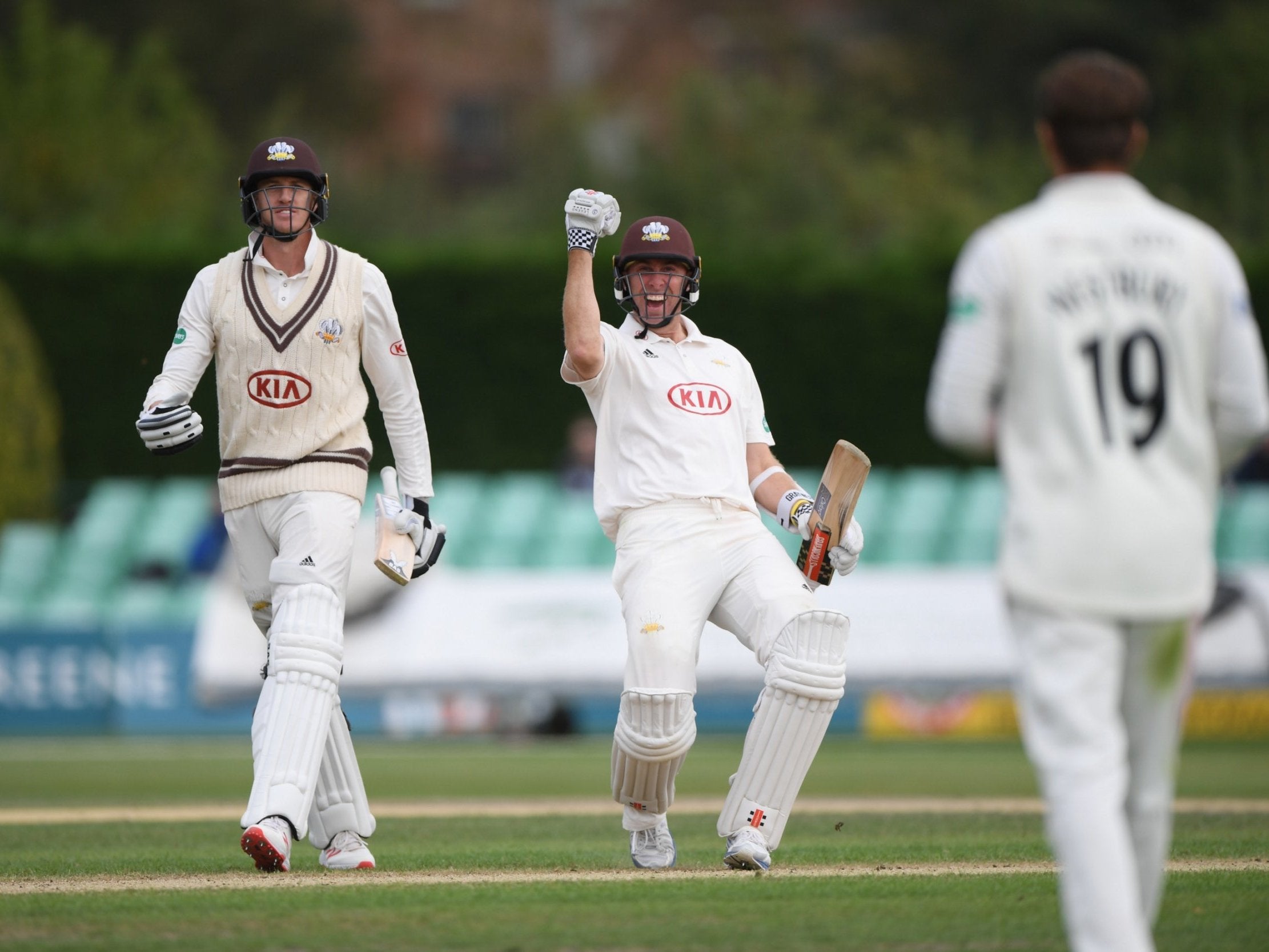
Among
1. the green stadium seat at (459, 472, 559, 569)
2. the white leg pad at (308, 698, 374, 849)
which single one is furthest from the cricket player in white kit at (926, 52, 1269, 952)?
the green stadium seat at (459, 472, 559, 569)

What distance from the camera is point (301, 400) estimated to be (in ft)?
20.7

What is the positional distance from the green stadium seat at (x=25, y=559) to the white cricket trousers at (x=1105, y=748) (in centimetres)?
1345

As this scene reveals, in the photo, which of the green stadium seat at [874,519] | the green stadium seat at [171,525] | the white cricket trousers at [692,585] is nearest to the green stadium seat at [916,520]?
the green stadium seat at [874,519]

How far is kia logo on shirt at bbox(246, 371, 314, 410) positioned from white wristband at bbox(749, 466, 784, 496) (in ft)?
5.33

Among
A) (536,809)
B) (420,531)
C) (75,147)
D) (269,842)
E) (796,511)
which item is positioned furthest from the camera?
(75,147)

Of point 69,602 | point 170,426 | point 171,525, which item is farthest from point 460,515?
point 170,426

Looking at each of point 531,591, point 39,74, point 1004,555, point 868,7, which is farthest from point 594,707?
point 868,7

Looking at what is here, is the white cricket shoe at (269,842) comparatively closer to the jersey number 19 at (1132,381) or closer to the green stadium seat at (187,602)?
the jersey number 19 at (1132,381)

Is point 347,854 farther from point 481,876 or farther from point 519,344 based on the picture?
point 519,344

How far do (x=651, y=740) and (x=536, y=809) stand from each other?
10.2ft

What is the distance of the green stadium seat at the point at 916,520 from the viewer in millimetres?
16578

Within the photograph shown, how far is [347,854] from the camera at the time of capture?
6.34 m

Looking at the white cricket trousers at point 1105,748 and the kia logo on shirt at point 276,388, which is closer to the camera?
the white cricket trousers at point 1105,748

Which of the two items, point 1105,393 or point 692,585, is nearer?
point 1105,393
